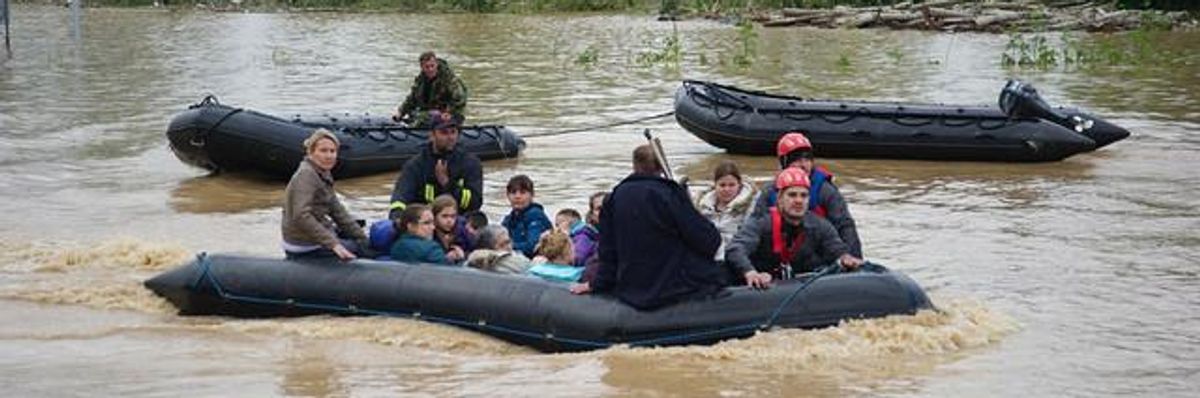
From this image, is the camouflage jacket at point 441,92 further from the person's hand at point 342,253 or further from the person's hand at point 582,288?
the person's hand at point 582,288

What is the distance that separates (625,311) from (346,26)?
46015 millimetres

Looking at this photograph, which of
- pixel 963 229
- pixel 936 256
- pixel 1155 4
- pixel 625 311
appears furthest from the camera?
pixel 1155 4

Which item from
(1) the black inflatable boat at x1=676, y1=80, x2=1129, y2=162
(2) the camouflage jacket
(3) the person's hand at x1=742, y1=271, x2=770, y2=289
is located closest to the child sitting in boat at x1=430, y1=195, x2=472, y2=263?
(3) the person's hand at x1=742, y1=271, x2=770, y2=289

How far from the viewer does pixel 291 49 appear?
4128 cm

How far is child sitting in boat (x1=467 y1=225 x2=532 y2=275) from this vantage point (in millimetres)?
9867

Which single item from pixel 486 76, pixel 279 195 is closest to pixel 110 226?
pixel 279 195

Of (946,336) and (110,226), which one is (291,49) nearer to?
(110,226)

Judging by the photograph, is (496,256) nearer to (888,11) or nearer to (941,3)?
(888,11)

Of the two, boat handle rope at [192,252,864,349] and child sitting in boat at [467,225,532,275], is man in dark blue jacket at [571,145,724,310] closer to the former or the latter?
boat handle rope at [192,252,864,349]

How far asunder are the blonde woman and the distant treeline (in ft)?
126

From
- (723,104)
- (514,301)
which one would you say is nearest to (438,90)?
(723,104)

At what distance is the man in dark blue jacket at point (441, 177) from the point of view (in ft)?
36.9

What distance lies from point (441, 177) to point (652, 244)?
9.68 feet

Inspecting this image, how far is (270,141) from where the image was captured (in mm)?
16375
